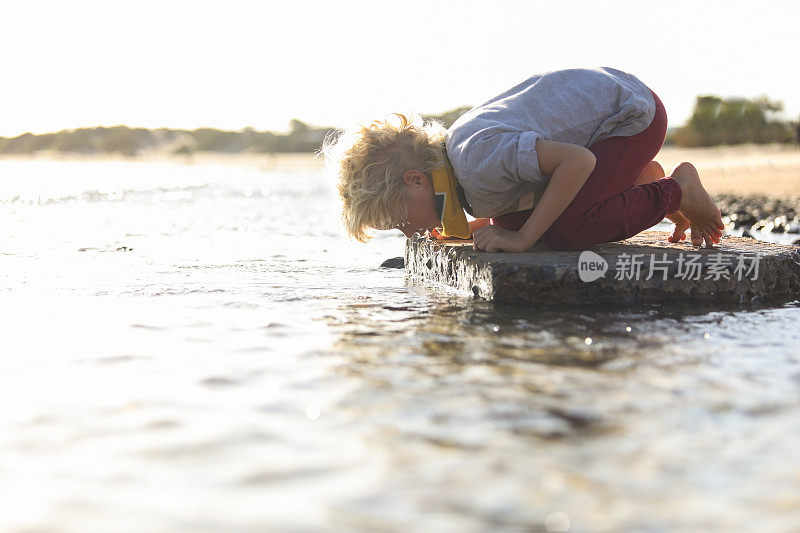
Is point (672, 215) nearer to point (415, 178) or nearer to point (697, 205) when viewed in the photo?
point (697, 205)

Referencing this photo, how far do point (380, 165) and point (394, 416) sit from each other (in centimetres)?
181

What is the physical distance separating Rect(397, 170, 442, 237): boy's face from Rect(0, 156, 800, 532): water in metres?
0.39

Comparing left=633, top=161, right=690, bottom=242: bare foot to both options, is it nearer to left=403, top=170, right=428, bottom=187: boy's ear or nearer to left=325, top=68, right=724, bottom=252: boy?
left=325, top=68, right=724, bottom=252: boy

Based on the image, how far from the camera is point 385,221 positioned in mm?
3365

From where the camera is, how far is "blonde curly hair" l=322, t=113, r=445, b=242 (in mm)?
Answer: 3316

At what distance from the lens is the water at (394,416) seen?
1292mm

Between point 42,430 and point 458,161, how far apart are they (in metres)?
2.04

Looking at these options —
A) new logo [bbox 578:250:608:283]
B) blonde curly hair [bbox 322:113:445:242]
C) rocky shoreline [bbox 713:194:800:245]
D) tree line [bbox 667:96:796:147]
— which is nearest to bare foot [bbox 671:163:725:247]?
new logo [bbox 578:250:608:283]

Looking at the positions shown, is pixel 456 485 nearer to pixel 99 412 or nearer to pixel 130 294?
pixel 99 412

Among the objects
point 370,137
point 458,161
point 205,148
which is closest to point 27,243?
point 370,137

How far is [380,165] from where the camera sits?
336 centimetres

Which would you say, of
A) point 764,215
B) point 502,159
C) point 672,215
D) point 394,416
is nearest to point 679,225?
point 672,215

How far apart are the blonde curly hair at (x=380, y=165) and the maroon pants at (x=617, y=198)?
636mm

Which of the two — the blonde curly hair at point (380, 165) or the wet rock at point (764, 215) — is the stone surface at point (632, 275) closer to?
the blonde curly hair at point (380, 165)
